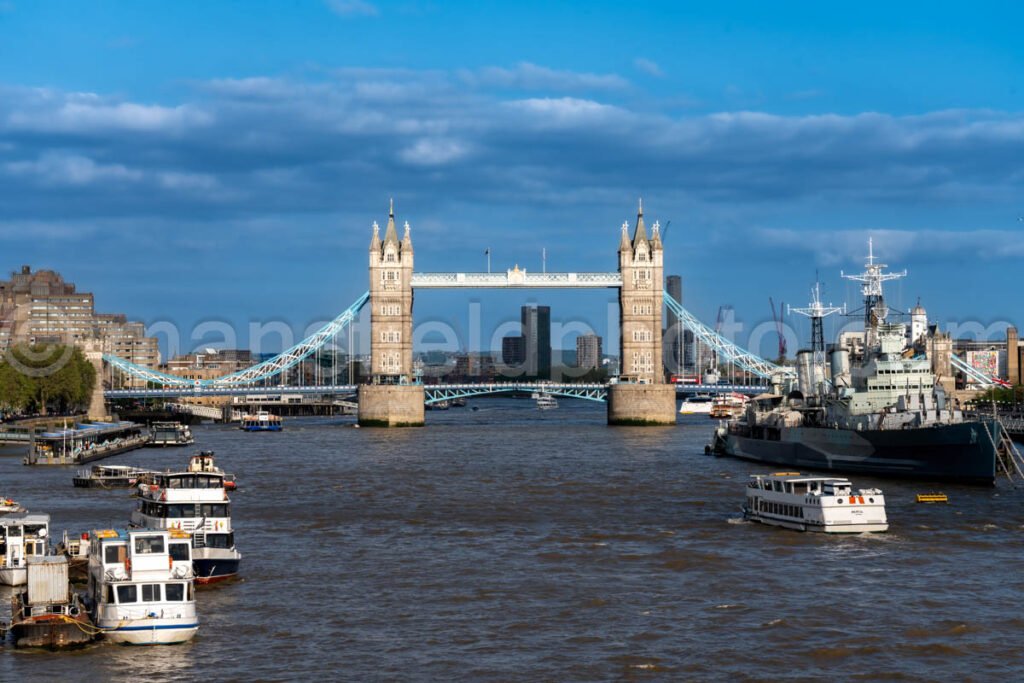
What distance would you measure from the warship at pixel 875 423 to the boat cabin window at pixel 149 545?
3478 cm

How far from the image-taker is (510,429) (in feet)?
364

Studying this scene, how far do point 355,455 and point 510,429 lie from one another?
114 ft

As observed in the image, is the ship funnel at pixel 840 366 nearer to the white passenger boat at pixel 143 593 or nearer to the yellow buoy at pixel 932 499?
the yellow buoy at pixel 932 499

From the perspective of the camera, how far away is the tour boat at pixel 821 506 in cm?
4047

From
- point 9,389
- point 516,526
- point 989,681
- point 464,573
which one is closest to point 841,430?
point 516,526

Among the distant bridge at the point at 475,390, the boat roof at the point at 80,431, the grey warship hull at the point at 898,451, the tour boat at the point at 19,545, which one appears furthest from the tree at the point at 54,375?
the tour boat at the point at 19,545

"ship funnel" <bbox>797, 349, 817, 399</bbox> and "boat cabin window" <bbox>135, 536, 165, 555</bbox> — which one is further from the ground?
"ship funnel" <bbox>797, 349, 817, 399</bbox>

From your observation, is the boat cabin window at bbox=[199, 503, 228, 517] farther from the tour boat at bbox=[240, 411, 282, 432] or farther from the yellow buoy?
the tour boat at bbox=[240, 411, 282, 432]

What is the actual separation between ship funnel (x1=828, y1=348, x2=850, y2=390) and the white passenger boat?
4429 cm

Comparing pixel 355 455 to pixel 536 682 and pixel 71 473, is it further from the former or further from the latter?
pixel 536 682

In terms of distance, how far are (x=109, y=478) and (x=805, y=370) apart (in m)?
36.4

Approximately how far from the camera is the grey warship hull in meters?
53.4

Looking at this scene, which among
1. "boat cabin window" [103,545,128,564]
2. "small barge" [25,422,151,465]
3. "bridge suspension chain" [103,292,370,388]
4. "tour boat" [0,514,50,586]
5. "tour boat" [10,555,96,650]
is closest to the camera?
"tour boat" [10,555,96,650]

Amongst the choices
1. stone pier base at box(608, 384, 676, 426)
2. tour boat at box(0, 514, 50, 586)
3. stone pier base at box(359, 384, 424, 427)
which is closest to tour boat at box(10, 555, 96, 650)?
tour boat at box(0, 514, 50, 586)
